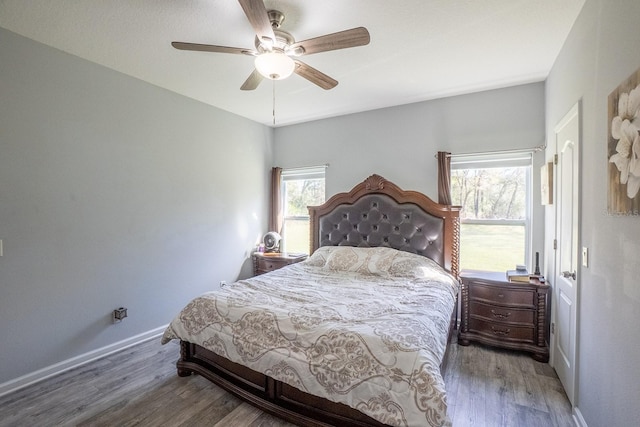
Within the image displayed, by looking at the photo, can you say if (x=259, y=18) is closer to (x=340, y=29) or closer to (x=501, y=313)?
(x=340, y=29)

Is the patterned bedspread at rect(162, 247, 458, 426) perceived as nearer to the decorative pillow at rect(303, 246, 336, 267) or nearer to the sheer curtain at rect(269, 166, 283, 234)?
the decorative pillow at rect(303, 246, 336, 267)

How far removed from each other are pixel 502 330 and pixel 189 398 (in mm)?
2781

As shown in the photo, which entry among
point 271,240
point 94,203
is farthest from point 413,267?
point 94,203

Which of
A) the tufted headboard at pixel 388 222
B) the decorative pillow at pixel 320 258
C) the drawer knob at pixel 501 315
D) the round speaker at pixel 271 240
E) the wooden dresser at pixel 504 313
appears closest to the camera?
the wooden dresser at pixel 504 313

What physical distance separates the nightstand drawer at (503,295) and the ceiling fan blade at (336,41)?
8.15 feet

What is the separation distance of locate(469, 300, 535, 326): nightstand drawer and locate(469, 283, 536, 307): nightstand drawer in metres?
0.06

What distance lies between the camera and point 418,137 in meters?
3.67

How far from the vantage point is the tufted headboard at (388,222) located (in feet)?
11.0

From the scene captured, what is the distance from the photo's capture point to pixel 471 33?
2260 millimetres

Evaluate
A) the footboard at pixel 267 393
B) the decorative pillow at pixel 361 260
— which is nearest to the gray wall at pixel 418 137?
the decorative pillow at pixel 361 260

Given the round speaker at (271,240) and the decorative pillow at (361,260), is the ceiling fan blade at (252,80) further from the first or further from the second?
the round speaker at (271,240)

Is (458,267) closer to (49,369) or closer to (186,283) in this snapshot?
(186,283)

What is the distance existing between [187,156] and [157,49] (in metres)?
1.29

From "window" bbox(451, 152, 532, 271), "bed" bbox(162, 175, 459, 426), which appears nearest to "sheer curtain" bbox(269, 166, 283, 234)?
"bed" bbox(162, 175, 459, 426)
